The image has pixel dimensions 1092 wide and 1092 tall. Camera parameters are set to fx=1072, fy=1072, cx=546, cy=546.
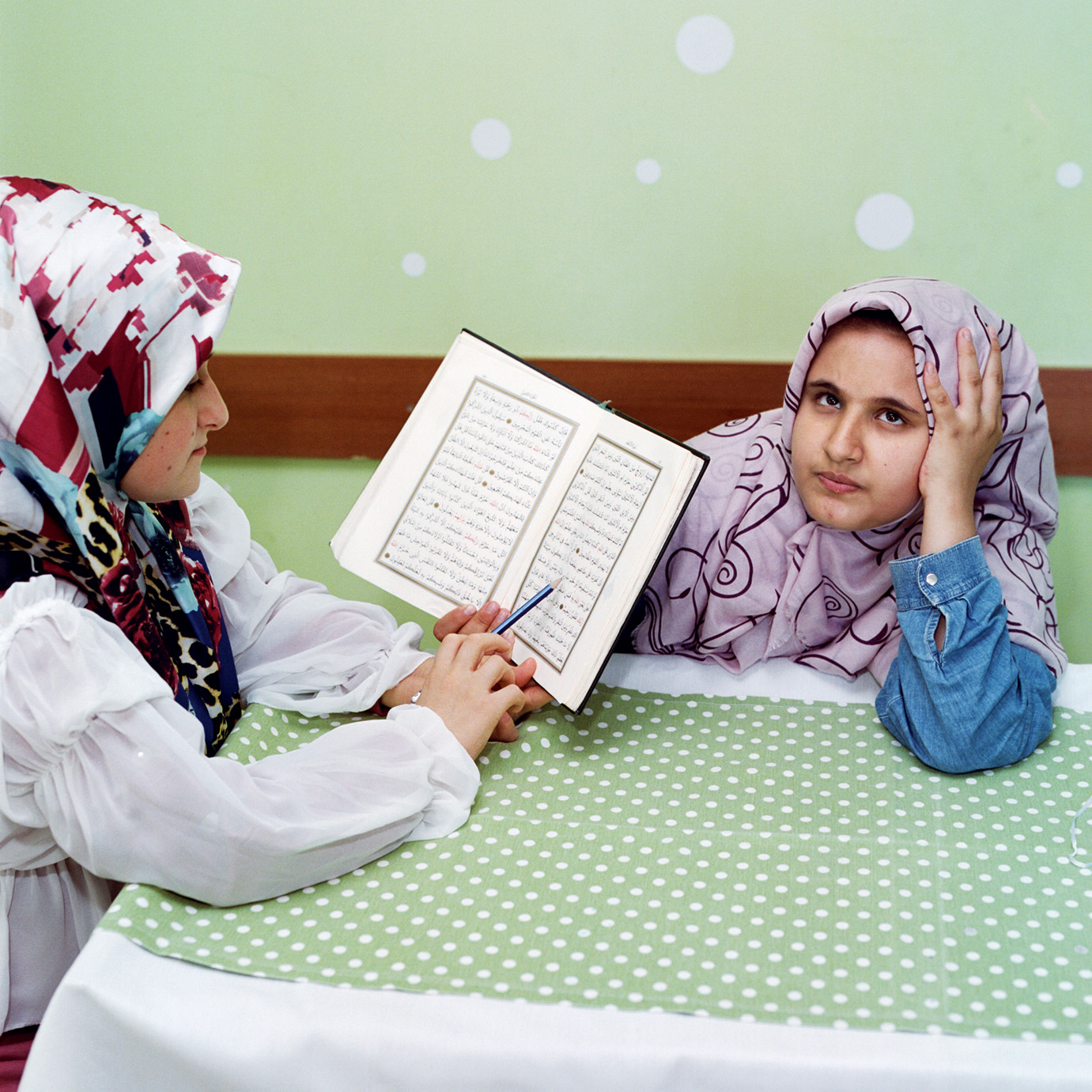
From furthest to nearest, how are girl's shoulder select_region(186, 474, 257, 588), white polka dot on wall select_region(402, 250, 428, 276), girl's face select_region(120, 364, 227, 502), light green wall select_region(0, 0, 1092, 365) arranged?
1. white polka dot on wall select_region(402, 250, 428, 276)
2. light green wall select_region(0, 0, 1092, 365)
3. girl's shoulder select_region(186, 474, 257, 588)
4. girl's face select_region(120, 364, 227, 502)

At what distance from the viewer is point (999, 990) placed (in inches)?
30.8

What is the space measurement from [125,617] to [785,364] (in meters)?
1.01

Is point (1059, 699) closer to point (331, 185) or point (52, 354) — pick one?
point (52, 354)

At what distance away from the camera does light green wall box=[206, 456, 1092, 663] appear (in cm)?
168

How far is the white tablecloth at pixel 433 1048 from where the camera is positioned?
73 cm

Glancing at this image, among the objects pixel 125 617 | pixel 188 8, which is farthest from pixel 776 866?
pixel 188 8

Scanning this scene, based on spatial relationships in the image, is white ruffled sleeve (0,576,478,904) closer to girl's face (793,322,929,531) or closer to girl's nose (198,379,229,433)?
girl's nose (198,379,229,433)

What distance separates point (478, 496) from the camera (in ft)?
4.06

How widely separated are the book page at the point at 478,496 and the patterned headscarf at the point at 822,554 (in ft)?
0.74

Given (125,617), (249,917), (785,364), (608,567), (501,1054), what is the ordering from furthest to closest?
(785,364), (608,567), (125,617), (249,917), (501,1054)

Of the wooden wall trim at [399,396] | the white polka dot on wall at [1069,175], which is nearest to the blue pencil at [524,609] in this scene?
the wooden wall trim at [399,396]

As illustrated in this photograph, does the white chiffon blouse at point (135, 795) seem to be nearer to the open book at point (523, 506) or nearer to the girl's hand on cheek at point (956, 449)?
the open book at point (523, 506)

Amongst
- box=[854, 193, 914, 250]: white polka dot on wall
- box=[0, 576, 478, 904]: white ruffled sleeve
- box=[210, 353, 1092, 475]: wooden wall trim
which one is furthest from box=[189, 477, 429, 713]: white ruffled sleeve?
box=[854, 193, 914, 250]: white polka dot on wall

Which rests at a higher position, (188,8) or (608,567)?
(188,8)
